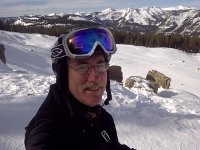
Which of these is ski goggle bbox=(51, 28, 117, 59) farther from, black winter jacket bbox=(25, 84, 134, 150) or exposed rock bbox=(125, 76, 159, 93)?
exposed rock bbox=(125, 76, 159, 93)

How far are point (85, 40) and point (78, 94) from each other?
309 mm

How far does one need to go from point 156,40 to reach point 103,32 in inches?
2970

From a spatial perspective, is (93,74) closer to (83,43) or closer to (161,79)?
(83,43)

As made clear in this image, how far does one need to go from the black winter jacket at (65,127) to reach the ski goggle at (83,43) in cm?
22

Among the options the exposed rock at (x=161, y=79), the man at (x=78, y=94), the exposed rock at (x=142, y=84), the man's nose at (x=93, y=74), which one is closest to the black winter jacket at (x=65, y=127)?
the man at (x=78, y=94)

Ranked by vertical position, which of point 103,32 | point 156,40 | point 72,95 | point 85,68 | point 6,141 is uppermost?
point 103,32

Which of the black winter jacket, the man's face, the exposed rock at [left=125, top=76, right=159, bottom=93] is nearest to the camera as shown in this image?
the black winter jacket

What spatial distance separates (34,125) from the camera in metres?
1.62

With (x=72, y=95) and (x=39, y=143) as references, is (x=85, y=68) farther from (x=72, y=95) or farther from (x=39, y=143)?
(x=39, y=143)

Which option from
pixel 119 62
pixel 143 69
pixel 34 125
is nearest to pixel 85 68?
pixel 34 125

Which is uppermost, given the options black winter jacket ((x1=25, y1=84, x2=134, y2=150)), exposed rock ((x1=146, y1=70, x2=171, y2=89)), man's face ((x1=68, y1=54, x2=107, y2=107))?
man's face ((x1=68, y1=54, x2=107, y2=107))

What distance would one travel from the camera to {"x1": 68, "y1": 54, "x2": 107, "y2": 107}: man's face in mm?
1820

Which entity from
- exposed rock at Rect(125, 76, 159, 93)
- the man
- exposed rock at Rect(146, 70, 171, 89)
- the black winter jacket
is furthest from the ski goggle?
exposed rock at Rect(146, 70, 171, 89)

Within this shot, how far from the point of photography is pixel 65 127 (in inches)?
65.2
